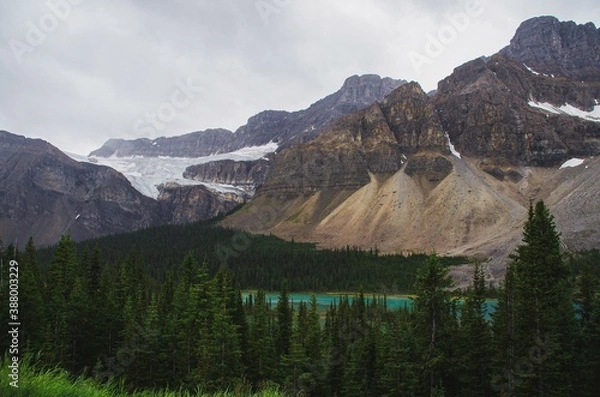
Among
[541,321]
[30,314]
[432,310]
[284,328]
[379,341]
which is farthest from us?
[284,328]

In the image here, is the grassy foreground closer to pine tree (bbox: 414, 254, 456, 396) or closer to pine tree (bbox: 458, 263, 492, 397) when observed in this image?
pine tree (bbox: 414, 254, 456, 396)

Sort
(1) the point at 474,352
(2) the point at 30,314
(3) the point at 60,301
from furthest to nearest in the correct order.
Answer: (3) the point at 60,301
(2) the point at 30,314
(1) the point at 474,352

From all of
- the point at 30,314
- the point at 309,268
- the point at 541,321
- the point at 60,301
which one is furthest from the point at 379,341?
the point at 309,268

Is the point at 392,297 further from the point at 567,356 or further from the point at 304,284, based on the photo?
the point at 567,356

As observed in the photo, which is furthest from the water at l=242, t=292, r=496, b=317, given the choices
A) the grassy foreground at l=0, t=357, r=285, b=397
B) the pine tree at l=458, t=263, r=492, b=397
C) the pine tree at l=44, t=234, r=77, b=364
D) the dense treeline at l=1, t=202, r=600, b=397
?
the grassy foreground at l=0, t=357, r=285, b=397

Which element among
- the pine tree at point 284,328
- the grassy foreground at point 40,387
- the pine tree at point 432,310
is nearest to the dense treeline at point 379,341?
the pine tree at point 432,310

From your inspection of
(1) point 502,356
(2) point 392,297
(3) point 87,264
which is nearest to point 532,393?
(1) point 502,356

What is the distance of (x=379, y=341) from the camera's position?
4238cm

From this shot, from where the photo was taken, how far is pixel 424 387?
3294 cm

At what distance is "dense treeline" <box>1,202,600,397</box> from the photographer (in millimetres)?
29688

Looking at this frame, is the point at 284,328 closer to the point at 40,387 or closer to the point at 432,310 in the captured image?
the point at 432,310

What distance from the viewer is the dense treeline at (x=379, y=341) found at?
2969 centimetres

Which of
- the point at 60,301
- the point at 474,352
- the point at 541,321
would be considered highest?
the point at 60,301

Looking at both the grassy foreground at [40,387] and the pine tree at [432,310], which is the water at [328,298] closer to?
the pine tree at [432,310]
